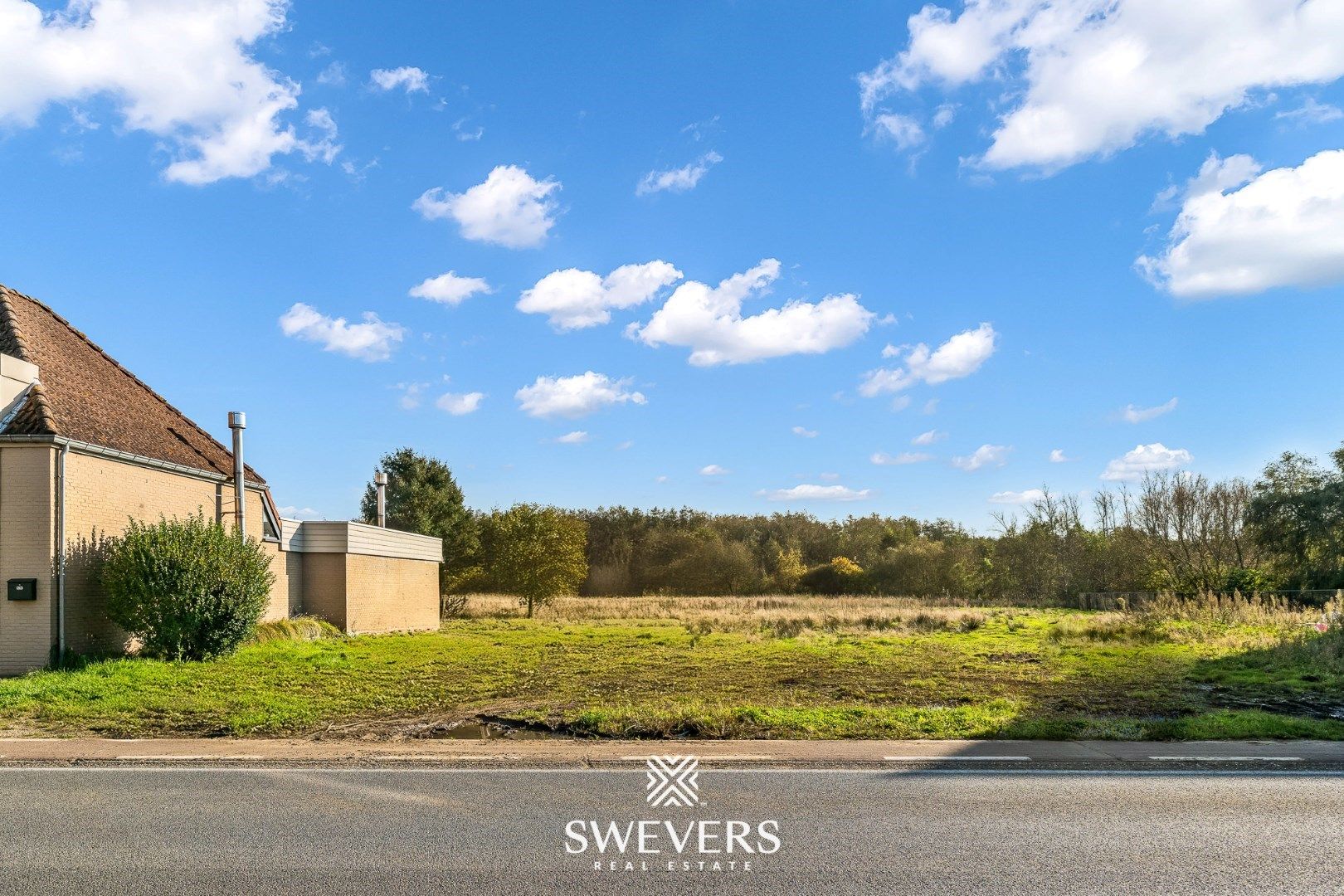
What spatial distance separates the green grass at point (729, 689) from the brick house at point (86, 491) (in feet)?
4.99

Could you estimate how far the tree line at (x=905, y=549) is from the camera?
4141cm

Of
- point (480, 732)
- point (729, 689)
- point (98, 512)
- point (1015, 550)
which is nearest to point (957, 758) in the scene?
point (480, 732)

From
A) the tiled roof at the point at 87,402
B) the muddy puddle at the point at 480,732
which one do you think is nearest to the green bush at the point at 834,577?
the tiled roof at the point at 87,402

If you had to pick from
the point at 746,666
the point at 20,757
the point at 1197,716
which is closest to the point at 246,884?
the point at 20,757

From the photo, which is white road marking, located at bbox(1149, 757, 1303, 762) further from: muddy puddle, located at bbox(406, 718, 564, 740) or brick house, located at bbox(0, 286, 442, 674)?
brick house, located at bbox(0, 286, 442, 674)

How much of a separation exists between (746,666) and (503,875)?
13.9m

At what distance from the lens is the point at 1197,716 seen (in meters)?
12.4

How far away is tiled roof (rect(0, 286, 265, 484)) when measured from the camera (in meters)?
18.1

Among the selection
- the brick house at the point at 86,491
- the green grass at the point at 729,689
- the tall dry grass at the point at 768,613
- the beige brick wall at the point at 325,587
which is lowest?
the tall dry grass at the point at 768,613

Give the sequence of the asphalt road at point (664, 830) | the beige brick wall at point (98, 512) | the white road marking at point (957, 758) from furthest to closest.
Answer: the beige brick wall at point (98, 512), the white road marking at point (957, 758), the asphalt road at point (664, 830)

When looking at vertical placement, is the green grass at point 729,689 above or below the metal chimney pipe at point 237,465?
below

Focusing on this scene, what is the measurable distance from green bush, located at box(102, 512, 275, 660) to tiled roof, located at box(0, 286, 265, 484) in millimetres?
2321

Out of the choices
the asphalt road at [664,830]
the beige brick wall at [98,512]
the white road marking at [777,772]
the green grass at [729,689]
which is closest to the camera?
the asphalt road at [664,830]

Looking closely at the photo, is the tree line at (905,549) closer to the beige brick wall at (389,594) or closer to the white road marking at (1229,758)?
the beige brick wall at (389,594)
